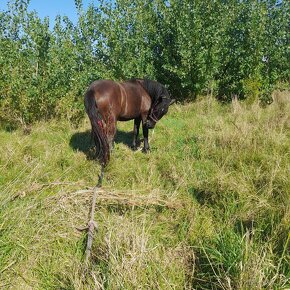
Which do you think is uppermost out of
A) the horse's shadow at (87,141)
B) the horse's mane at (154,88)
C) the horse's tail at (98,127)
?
the horse's mane at (154,88)

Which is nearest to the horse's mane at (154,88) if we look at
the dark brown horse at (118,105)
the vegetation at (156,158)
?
the dark brown horse at (118,105)

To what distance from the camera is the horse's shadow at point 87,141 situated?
6164 millimetres

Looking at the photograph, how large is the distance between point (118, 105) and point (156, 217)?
9.71ft

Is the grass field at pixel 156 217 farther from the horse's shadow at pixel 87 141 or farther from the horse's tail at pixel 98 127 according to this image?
the horse's tail at pixel 98 127

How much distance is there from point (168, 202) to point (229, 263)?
143cm

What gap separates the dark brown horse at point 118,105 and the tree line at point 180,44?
224 cm

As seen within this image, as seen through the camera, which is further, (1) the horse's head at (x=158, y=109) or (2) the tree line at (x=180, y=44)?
(2) the tree line at (x=180, y=44)

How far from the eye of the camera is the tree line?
9.00 meters

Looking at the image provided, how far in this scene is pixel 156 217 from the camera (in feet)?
12.5

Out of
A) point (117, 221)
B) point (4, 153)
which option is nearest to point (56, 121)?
point (4, 153)

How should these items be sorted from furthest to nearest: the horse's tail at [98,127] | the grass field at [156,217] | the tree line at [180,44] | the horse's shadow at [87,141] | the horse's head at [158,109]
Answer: the tree line at [180,44] → the horse's head at [158,109] → the horse's shadow at [87,141] → the horse's tail at [98,127] → the grass field at [156,217]

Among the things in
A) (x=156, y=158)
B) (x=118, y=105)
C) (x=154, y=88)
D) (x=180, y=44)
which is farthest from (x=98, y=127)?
(x=180, y=44)

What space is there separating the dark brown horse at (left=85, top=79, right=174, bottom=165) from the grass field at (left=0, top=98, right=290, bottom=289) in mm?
485

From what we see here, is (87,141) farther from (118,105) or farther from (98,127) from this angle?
(98,127)
